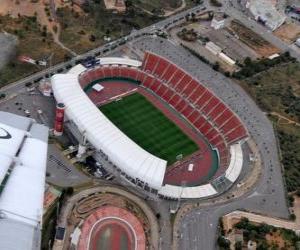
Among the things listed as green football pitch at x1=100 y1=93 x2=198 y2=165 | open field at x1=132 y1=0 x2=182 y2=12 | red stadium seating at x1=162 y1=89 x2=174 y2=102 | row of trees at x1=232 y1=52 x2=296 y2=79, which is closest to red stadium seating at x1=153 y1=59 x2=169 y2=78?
red stadium seating at x1=162 y1=89 x2=174 y2=102

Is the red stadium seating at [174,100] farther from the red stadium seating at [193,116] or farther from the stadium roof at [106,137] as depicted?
the stadium roof at [106,137]

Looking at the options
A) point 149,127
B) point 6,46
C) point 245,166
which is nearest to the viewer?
point 245,166

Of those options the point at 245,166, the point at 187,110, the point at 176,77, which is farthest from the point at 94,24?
the point at 245,166

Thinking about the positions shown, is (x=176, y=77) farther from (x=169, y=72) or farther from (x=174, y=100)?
(x=174, y=100)

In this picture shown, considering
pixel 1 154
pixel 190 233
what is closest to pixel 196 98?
pixel 190 233

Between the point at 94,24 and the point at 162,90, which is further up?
the point at 94,24

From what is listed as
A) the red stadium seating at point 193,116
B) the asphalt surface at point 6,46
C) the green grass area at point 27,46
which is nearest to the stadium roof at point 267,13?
the red stadium seating at point 193,116

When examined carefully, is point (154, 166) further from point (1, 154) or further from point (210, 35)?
point (210, 35)
